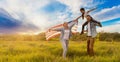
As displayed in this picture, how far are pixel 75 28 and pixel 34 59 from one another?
3.02m

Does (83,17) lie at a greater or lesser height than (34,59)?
greater

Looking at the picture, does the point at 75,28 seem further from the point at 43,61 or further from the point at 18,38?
the point at 18,38

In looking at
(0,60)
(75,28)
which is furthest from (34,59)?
(75,28)

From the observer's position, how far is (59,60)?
1088 cm

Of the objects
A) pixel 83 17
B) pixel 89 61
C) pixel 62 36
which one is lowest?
pixel 89 61

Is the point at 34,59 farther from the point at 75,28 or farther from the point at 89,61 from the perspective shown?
the point at 75,28

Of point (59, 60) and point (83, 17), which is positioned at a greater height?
point (83, 17)

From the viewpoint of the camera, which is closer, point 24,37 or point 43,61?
point 43,61

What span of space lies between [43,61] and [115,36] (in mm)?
23773

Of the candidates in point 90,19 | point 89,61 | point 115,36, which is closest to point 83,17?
point 90,19

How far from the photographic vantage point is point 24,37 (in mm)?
31203

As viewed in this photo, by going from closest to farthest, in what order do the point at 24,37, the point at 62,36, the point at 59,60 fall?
the point at 59,60
the point at 62,36
the point at 24,37

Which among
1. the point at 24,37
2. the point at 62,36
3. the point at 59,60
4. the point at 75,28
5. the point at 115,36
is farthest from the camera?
the point at 115,36

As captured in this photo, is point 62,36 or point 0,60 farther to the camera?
point 62,36
